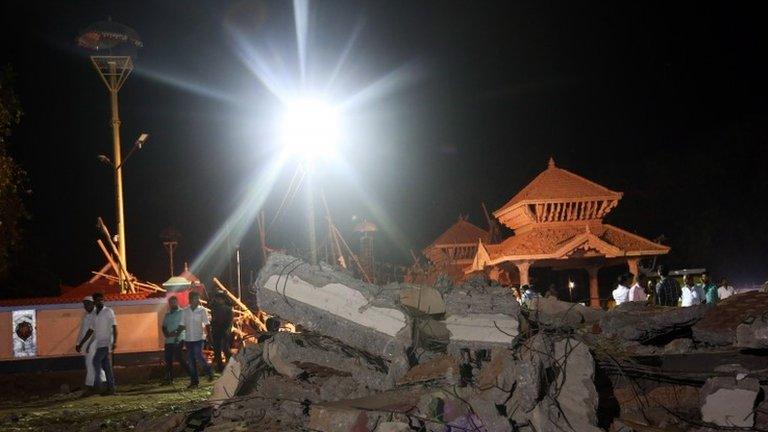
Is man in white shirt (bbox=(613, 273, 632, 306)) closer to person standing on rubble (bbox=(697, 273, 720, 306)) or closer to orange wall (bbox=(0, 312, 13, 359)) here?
person standing on rubble (bbox=(697, 273, 720, 306))

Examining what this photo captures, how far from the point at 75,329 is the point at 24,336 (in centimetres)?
124

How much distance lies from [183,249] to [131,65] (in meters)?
23.2

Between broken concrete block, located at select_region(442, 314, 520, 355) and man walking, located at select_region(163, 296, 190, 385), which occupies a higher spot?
broken concrete block, located at select_region(442, 314, 520, 355)

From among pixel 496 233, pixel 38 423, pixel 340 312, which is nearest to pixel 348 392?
pixel 340 312

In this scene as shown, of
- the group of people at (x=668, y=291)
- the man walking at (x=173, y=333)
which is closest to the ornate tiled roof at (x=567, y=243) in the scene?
the group of people at (x=668, y=291)

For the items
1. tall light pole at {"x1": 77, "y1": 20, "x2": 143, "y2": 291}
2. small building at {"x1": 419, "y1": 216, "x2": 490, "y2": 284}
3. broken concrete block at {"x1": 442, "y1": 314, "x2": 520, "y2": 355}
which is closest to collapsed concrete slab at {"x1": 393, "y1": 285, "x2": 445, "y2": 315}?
broken concrete block at {"x1": 442, "y1": 314, "x2": 520, "y2": 355}

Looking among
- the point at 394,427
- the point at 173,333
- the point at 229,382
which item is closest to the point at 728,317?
the point at 394,427

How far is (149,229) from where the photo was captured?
49.4 metres

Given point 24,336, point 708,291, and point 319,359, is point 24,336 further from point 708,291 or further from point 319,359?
point 708,291

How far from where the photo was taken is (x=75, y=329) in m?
19.2

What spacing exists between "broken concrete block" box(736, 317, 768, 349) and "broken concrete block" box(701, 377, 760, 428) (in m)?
0.70

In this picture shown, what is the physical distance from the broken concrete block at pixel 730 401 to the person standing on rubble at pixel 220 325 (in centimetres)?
1099

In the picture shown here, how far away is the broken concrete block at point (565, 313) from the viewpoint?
34.8 ft

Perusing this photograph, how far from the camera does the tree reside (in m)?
24.1
